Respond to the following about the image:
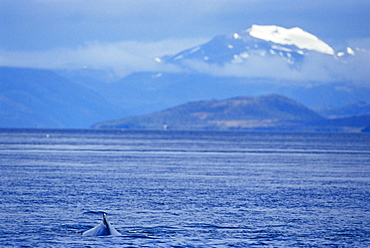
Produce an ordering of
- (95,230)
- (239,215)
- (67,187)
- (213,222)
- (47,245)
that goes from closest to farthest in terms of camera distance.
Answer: (47,245)
(95,230)
(213,222)
(239,215)
(67,187)

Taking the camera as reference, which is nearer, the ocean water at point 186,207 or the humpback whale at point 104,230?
the ocean water at point 186,207

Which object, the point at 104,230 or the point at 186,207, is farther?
the point at 186,207

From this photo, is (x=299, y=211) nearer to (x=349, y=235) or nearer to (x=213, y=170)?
(x=349, y=235)

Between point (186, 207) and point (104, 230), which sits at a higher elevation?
point (186, 207)

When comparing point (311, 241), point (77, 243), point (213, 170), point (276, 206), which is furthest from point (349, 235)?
point (213, 170)

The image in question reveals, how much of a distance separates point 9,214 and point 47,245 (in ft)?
39.8

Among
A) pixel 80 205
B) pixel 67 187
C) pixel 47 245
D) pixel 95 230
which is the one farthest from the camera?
pixel 67 187

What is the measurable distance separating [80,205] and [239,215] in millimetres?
14184

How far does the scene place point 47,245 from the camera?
42188 mm

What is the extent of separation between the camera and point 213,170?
104m

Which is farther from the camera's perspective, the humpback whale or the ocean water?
the humpback whale

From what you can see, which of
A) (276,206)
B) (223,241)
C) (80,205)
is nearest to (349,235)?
(223,241)

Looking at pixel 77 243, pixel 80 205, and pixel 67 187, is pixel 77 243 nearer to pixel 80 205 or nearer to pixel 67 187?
pixel 80 205

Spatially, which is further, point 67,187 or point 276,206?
point 67,187
